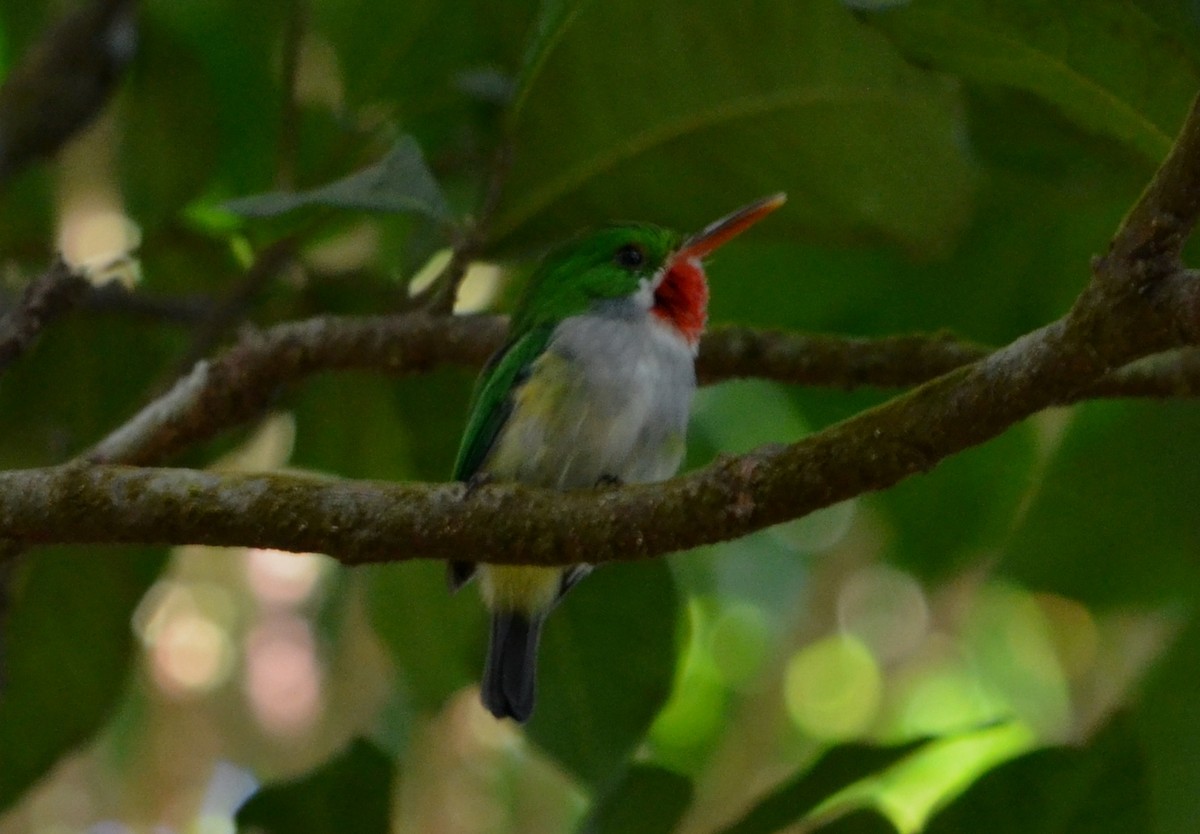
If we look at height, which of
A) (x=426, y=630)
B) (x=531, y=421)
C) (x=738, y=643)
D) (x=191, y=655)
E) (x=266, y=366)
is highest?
(x=266, y=366)

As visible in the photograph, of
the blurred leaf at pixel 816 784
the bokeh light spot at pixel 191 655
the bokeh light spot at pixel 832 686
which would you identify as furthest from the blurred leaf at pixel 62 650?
the bokeh light spot at pixel 191 655

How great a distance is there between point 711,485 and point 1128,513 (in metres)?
1.27

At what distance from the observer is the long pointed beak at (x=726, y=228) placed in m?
2.48

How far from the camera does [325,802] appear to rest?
2.23 m

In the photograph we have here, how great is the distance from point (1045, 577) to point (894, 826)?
62 cm

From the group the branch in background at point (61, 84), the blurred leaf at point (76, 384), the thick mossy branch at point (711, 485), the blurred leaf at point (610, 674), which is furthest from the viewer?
the blurred leaf at point (76, 384)

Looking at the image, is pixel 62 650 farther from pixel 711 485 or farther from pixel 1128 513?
pixel 1128 513

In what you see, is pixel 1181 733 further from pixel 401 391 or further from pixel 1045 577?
pixel 401 391

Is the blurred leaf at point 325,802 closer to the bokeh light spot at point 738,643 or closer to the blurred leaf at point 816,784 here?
the blurred leaf at point 816,784

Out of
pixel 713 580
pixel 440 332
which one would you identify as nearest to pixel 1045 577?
pixel 440 332

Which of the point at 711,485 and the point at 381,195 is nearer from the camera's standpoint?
the point at 711,485

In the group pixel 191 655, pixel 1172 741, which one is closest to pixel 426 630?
pixel 1172 741

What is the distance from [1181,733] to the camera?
2.06m

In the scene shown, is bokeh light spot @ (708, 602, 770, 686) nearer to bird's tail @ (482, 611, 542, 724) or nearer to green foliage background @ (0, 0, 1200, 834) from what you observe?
green foliage background @ (0, 0, 1200, 834)
